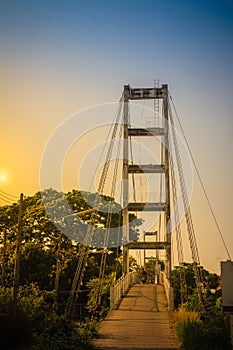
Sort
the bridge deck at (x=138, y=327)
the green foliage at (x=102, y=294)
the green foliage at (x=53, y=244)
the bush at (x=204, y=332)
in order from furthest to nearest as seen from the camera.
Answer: the green foliage at (x=53, y=244), the green foliage at (x=102, y=294), the bridge deck at (x=138, y=327), the bush at (x=204, y=332)

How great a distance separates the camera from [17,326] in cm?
1772

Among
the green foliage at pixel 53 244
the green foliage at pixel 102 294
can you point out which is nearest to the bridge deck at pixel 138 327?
the green foliage at pixel 102 294

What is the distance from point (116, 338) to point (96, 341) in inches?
28.8

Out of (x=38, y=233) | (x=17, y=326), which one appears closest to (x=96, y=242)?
(x=38, y=233)

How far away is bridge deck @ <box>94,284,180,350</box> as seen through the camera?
14742 mm

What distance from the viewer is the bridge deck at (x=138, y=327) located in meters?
14.7

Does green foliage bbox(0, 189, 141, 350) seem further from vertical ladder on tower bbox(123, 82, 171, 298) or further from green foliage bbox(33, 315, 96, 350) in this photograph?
green foliage bbox(33, 315, 96, 350)

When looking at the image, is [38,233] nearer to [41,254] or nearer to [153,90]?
[41,254]

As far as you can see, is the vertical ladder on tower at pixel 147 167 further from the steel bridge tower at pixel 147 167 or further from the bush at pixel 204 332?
the bush at pixel 204 332

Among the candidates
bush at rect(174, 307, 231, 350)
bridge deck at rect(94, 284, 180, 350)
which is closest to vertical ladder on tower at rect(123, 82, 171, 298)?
bridge deck at rect(94, 284, 180, 350)

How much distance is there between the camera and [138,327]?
59.3ft

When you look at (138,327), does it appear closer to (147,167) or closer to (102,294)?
(102,294)

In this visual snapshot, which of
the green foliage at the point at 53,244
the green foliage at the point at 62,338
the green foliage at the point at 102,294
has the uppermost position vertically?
the green foliage at the point at 53,244

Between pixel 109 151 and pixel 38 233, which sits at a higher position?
pixel 109 151
